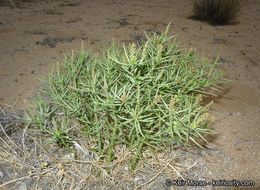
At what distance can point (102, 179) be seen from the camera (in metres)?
1.17

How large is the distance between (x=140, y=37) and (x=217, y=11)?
1641 millimetres

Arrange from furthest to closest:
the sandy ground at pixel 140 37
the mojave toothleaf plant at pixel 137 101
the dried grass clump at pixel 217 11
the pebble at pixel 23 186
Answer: the dried grass clump at pixel 217 11
the sandy ground at pixel 140 37
the pebble at pixel 23 186
the mojave toothleaf plant at pixel 137 101

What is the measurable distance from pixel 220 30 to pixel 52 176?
3273mm

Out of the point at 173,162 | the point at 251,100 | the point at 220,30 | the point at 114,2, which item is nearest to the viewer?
the point at 173,162

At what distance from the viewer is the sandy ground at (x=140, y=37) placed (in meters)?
1.56

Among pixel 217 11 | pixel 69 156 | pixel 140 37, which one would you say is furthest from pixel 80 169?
pixel 217 11

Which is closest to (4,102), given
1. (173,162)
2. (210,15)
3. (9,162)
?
(9,162)

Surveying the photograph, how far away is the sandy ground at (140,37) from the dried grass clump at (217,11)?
0.21m

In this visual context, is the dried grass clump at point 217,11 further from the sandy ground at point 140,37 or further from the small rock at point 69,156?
the small rock at point 69,156

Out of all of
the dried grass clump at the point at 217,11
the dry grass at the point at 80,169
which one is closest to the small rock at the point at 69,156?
the dry grass at the point at 80,169

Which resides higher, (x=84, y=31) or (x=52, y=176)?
(x=84, y=31)

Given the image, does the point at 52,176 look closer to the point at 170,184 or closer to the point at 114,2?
the point at 170,184

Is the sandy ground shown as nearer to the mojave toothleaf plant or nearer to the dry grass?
the dry grass

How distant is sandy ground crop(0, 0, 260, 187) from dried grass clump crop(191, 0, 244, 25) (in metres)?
0.21
